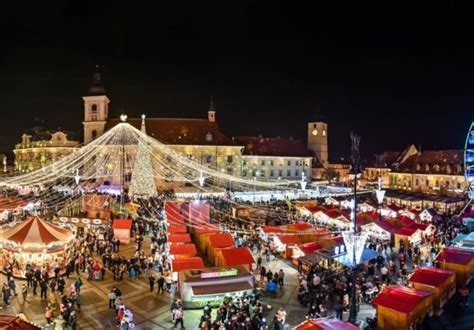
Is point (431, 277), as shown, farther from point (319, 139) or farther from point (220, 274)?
point (319, 139)

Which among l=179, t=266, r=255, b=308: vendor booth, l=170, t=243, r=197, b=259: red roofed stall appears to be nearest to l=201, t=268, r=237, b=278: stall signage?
l=179, t=266, r=255, b=308: vendor booth

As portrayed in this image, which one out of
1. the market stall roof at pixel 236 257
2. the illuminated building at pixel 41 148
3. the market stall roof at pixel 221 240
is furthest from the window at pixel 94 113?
the market stall roof at pixel 236 257

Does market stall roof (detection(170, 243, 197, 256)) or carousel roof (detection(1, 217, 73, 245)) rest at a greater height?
carousel roof (detection(1, 217, 73, 245))

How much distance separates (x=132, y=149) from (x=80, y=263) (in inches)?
1174

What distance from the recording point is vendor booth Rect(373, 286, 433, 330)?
12860 mm

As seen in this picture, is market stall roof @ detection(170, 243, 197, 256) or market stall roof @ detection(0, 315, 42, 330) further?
market stall roof @ detection(170, 243, 197, 256)

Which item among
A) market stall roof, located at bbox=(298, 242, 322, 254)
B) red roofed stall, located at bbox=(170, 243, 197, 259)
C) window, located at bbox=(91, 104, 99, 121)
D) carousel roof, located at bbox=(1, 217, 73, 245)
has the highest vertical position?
window, located at bbox=(91, 104, 99, 121)

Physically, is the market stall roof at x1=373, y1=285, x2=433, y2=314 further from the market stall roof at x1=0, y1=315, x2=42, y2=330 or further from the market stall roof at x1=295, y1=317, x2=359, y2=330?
the market stall roof at x1=0, y1=315, x2=42, y2=330

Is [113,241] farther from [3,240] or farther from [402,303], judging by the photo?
[402,303]

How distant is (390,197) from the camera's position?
140ft

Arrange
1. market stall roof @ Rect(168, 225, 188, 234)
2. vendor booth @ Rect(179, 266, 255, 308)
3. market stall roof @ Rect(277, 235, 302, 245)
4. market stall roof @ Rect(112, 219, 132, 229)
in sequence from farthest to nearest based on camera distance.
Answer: market stall roof @ Rect(112, 219, 132, 229), market stall roof @ Rect(277, 235, 302, 245), market stall roof @ Rect(168, 225, 188, 234), vendor booth @ Rect(179, 266, 255, 308)

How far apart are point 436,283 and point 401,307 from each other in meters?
2.86

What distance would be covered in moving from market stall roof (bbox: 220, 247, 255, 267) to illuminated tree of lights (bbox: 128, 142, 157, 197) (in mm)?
12168

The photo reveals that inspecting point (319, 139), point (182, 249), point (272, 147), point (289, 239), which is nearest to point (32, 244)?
point (182, 249)
